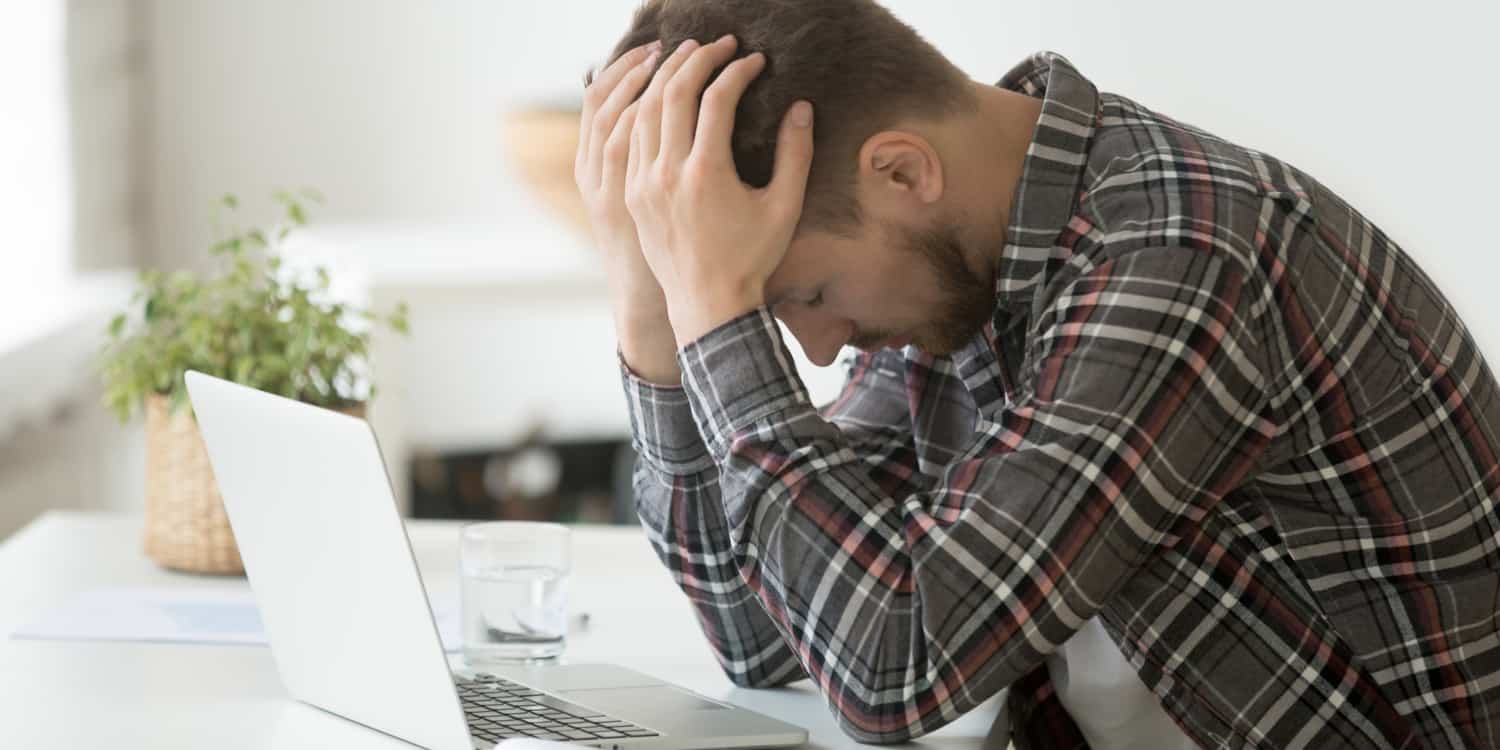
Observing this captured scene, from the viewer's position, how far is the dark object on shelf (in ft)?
11.2

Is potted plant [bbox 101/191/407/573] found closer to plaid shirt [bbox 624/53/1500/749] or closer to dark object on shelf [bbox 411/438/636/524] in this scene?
plaid shirt [bbox 624/53/1500/749]

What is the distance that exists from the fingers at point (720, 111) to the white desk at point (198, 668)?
0.36 m

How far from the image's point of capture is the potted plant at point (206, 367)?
4.60 ft

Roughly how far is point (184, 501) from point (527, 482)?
2.08m

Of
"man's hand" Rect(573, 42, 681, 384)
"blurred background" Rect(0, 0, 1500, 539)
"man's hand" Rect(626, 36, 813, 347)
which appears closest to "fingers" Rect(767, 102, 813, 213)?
"man's hand" Rect(626, 36, 813, 347)

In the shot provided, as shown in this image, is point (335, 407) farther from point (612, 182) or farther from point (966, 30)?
point (966, 30)

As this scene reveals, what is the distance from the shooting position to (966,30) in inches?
114

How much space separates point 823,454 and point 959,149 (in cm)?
24

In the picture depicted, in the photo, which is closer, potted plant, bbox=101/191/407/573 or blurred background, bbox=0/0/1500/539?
potted plant, bbox=101/191/407/573

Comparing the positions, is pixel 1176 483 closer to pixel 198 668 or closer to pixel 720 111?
pixel 720 111

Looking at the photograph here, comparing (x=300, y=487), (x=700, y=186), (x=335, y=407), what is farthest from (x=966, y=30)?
(x=300, y=487)

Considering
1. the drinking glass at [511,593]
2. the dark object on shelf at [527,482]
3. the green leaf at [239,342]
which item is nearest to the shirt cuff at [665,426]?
the drinking glass at [511,593]

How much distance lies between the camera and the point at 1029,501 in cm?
95

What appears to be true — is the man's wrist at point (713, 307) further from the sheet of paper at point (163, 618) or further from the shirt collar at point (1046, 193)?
the sheet of paper at point (163, 618)
